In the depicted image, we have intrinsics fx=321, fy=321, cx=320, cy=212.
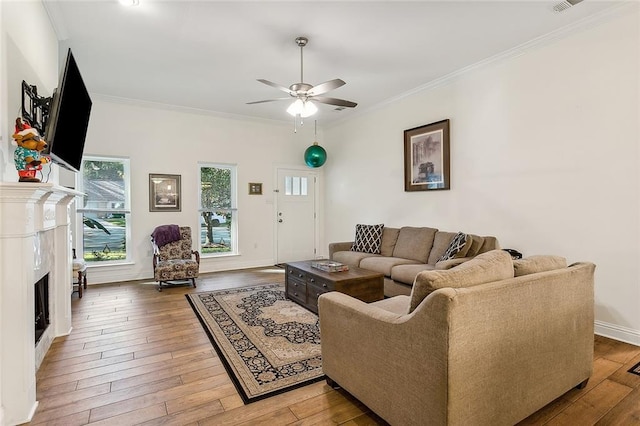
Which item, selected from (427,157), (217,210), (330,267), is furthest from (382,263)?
(217,210)

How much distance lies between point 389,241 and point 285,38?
317 centimetres

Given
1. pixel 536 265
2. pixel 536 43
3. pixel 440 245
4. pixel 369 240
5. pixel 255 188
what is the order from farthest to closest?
pixel 255 188 → pixel 369 240 → pixel 440 245 → pixel 536 43 → pixel 536 265

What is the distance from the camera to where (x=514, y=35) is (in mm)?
3367

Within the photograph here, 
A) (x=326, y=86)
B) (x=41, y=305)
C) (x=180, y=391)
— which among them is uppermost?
(x=326, y=86)

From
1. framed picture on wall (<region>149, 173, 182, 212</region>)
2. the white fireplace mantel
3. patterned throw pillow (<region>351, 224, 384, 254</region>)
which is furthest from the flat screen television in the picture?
patterned throw pillow (<region>351, 224, 384, 254</region>)

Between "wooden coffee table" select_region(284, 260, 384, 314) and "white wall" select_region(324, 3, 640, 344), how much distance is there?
1657 millimetres

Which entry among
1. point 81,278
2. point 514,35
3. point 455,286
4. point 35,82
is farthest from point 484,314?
point 81,278

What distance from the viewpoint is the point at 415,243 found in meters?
4.59

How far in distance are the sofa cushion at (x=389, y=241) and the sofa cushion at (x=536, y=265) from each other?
2.95 m

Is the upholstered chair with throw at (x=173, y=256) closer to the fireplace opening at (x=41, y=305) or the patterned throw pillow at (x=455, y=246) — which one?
the fireplace opening at (x=41, y=305)

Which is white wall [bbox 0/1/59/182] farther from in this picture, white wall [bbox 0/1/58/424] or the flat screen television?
the flat screen television

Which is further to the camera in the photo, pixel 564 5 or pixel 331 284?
pixel 331 284

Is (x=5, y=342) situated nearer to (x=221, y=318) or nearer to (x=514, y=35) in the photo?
(x=221, y=318)

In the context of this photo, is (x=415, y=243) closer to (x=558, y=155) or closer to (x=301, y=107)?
(x=558, y=155)
